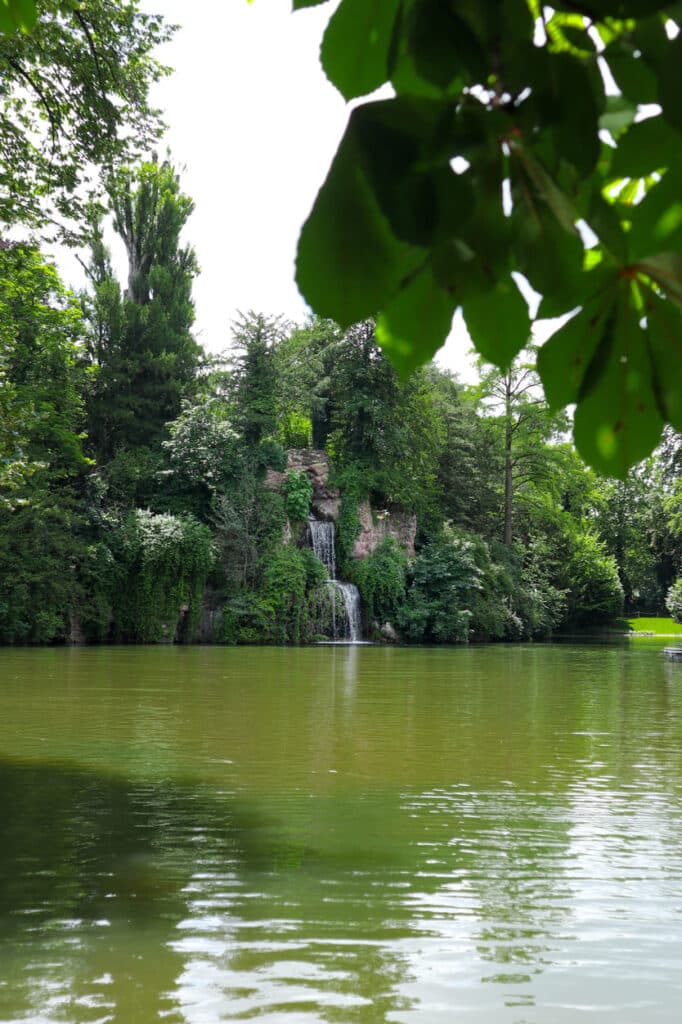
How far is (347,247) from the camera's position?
63 centimetres

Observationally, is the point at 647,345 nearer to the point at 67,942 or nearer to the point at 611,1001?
the point at 611,1001

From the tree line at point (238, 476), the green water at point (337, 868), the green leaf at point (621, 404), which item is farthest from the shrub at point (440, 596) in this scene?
the green leaf at point (621, 404)

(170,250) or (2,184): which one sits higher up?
(170,250)

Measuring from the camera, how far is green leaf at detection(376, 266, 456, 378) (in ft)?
2.28

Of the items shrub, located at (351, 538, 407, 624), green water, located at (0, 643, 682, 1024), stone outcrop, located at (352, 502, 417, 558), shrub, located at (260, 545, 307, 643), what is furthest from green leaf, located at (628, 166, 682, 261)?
stone outcrop, located at (352, 502, 417, 558)

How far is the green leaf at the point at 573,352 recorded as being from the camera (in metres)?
0.71

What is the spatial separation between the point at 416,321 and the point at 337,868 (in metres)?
3.44

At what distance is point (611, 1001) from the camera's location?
2.59 metres

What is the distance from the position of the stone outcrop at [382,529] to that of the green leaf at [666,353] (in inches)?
1024

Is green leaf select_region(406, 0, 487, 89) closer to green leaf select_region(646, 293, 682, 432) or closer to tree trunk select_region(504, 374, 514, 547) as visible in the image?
green leaf select_region(646, 293, 682, 432)

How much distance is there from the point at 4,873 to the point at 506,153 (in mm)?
3698

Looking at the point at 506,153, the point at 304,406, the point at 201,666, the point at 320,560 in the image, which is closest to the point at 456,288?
the point at 506,153

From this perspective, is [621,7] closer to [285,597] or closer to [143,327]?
[285,597]

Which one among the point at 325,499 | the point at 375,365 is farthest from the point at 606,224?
the point at 375,365
